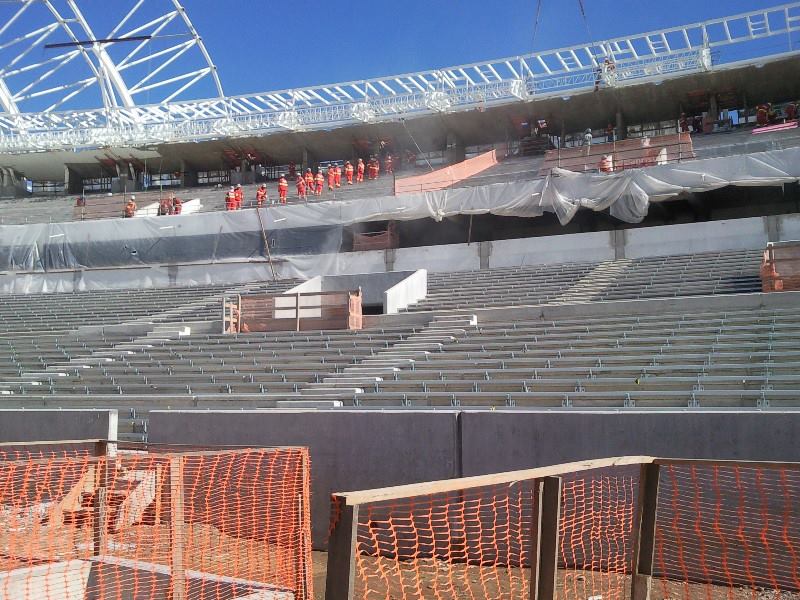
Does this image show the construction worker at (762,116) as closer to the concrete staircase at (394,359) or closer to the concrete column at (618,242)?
the concrete column at (618,242)

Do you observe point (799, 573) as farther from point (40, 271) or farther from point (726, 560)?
point (40, 271)

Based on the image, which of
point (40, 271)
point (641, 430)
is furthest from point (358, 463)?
point (40, 271)

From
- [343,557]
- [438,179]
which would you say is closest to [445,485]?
[343,557]

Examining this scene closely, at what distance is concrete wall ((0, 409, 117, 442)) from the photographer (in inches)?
348

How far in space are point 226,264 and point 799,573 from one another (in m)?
20.9

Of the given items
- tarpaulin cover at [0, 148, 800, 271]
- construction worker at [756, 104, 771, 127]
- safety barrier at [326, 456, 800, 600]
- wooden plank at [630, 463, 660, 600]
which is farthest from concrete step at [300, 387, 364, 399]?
construction worker at [756, 104, 771, 127]

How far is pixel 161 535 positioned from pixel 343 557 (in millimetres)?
3797

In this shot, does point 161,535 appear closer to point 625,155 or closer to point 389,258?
point 389,258

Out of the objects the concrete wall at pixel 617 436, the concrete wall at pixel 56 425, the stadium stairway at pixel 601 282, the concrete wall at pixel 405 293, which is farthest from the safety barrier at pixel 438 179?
the concrete wall at pixel 617 436

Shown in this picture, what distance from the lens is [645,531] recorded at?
139 inches

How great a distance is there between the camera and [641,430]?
5859mm

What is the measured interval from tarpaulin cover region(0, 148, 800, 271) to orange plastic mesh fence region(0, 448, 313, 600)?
1533 cm

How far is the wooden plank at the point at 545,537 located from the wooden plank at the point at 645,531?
2.64 ft

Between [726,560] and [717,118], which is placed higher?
[717,118]
